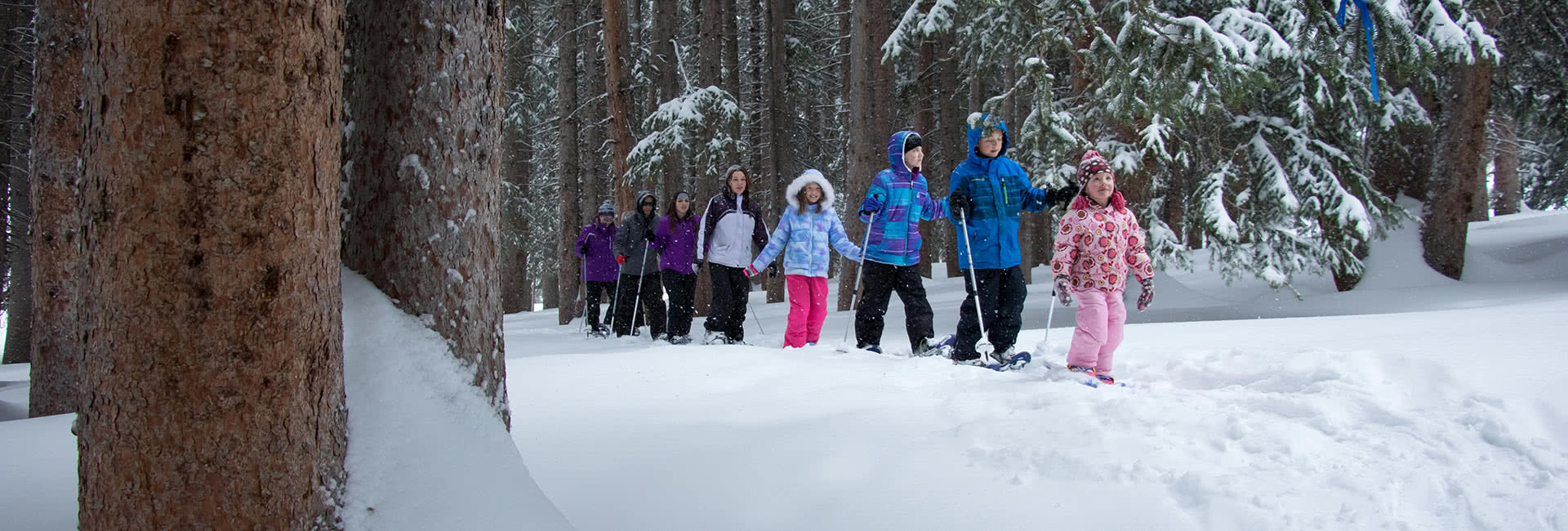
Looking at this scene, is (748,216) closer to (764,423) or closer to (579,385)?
(579,385)

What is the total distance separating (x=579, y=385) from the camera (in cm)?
479

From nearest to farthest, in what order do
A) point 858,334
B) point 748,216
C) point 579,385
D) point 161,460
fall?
point 161,460, point 579,385, point 858,334, point 748,216

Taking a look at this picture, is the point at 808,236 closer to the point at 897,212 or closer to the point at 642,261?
the point at 897,212

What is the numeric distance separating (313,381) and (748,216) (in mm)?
6856

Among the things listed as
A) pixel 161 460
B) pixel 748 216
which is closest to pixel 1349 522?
pixel 161 460

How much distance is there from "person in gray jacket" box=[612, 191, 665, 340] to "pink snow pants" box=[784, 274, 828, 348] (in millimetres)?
3001

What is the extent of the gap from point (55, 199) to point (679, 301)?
5.34 meters

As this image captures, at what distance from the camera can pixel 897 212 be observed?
668 cm

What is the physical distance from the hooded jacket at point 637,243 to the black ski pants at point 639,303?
12 centimetres

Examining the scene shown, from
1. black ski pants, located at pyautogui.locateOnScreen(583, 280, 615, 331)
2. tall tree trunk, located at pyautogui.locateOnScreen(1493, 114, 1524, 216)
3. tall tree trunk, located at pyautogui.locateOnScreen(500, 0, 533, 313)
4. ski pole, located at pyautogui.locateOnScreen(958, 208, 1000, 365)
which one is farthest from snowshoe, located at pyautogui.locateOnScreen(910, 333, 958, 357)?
tall tree trunk, located at pyautogui.locateOnScreen(1493, 114, 1524, 216)

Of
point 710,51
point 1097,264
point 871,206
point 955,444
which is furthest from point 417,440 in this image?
point 710,51

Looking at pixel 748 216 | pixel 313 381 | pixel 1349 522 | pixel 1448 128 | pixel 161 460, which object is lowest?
pixel 1349 522

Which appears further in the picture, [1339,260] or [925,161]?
[925,161]

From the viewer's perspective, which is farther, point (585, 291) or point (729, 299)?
point (585, 291)
